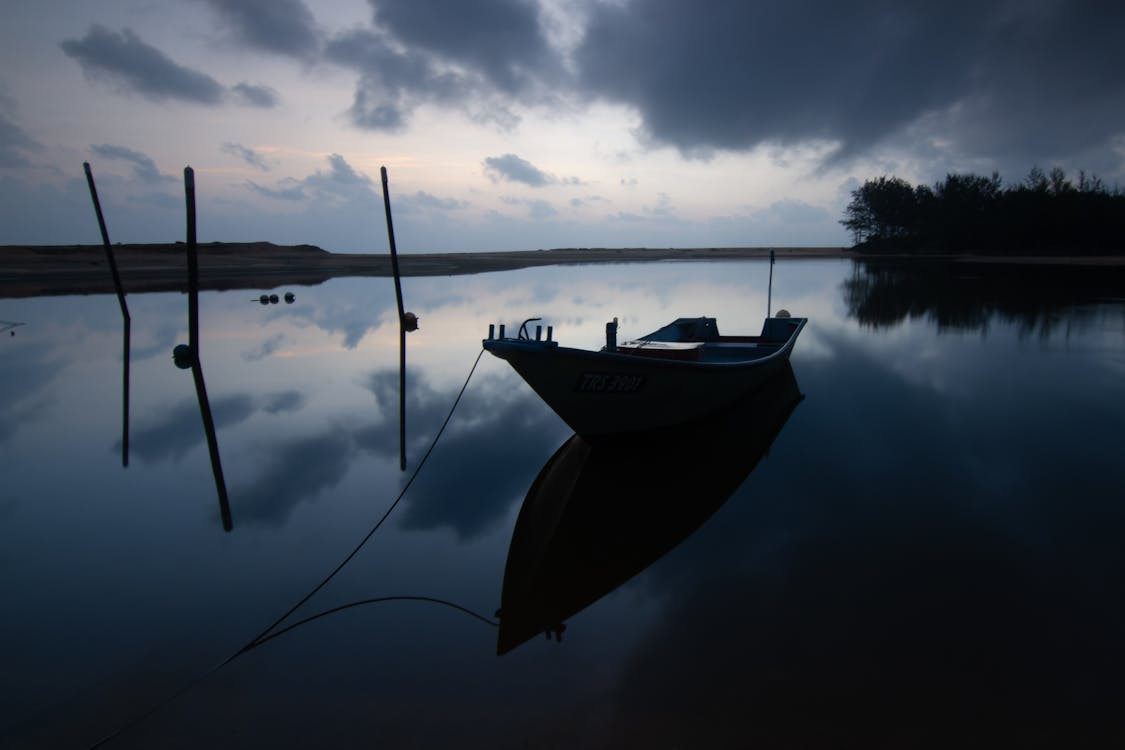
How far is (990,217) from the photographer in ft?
268

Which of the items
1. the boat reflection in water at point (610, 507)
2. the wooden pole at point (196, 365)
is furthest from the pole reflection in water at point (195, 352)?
the boat reflection in water at point (610, 507)

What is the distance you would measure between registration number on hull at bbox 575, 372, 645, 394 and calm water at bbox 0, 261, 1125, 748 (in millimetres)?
1513

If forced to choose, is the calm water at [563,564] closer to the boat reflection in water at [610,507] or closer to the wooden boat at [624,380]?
the boat reflection in water at [610,507]

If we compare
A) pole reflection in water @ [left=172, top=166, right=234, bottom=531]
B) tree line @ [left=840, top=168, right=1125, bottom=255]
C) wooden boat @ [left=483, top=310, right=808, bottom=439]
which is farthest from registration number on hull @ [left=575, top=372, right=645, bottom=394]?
tree line @ [left=840, top=168, right=1125, bottom=255]

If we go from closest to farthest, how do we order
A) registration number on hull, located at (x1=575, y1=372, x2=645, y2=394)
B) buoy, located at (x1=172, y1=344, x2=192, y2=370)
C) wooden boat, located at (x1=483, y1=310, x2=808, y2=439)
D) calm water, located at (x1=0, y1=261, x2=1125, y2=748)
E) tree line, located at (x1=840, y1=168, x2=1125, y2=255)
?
calm water, located at (x1=0, y1=261, x2=1125, y2=748)
wooden boat, located at (x1=483, y1=310, x2=808, y2=439)
registration number on hull, located at (x1=575, y1=372, x2=645, y2=394)
buoy, located at (x1=172, y1=344, x2=192, y2=370)
tree line, located at (x1=840, y1=168, x2=1125, y2=255)

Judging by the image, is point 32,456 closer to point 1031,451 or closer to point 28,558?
point 28,558

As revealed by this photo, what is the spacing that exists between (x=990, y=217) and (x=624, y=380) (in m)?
96.8

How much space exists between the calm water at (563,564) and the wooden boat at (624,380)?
90 cm

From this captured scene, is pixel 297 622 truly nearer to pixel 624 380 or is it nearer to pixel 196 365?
pixel 624 380

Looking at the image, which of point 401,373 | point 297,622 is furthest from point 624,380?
point 401,373

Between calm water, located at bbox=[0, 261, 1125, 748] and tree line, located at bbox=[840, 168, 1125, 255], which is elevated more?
tree line, located at bbox=[840, 168, 1125, 255]

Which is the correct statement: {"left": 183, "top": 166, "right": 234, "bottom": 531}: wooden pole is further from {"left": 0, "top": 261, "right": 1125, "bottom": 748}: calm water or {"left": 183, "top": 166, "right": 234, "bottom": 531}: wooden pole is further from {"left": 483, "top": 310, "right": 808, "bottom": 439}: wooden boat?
{"left": 483, "top": 310, "right": 808, "bottom": 439}: wooden boat

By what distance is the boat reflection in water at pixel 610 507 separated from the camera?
6320 mm

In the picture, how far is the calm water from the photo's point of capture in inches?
174
